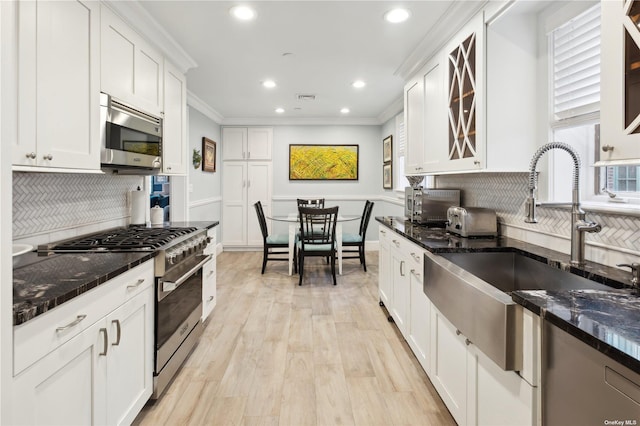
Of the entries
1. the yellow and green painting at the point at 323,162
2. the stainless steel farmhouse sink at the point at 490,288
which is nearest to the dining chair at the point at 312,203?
the yellow and green painting at the point at 323,162

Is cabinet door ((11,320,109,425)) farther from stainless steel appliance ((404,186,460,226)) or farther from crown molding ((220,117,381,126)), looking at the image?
crown molding ((220,117,381,126))

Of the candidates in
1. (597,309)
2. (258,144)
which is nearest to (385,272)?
(597,309)

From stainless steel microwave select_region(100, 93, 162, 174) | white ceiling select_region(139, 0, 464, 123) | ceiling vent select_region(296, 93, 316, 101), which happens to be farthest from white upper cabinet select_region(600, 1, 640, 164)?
ceiling vent select_region(296, 93, 316, 101)

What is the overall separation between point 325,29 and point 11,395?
9.40 ft

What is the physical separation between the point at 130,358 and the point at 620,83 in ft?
7.55

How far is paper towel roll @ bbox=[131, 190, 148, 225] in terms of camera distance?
2.86 meters

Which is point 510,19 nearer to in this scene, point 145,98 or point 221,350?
point 145,98

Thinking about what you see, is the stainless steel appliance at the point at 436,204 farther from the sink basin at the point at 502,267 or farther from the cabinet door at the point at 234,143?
the cabinet door at the point at 234,143

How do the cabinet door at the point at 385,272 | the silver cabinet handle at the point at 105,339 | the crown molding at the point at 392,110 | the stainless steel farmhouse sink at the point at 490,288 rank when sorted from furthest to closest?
the crown molding at the point at 392,110 < the cabinet door at the point at 385,272 < the silver cabinet handle at the point at 105,339 < the stainless steel farmhouse sink at the point at 490,288

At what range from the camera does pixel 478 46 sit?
84.9 inches

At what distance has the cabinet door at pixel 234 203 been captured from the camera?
6.59m

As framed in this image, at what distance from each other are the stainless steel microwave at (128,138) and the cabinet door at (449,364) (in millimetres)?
2144

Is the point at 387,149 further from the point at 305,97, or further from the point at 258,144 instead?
the point at 258,144

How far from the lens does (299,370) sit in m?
2.39
